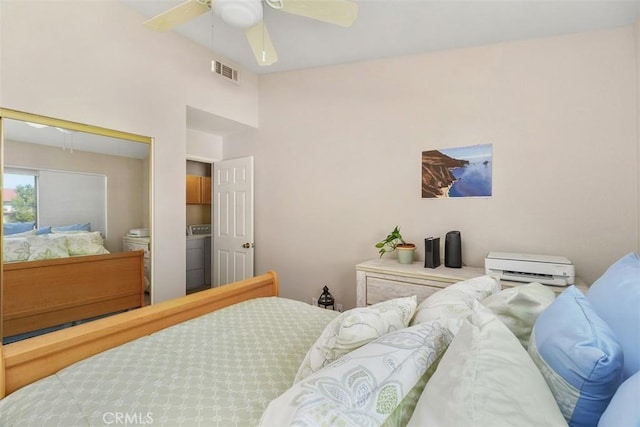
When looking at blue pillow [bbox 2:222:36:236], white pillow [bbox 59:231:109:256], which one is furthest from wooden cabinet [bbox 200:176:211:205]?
blue pillow [bbox 2:222:36:236]

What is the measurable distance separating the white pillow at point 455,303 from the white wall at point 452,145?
1.30 m

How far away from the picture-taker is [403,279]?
230cm

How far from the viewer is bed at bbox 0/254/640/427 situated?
543 mm

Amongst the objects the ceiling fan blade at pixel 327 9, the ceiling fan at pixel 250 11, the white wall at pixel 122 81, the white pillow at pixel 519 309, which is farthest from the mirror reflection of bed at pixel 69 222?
the white pillow at pixel 519 309

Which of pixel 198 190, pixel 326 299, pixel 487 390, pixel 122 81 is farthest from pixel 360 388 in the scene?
pixel 198 190

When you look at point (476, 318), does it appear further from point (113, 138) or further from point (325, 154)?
point (113, 138)

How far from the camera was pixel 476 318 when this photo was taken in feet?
2.50

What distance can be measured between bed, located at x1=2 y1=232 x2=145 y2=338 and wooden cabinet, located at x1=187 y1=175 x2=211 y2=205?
232 centimetres

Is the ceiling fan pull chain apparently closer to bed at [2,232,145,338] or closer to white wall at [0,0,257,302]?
white wall at [0,0,257,302]

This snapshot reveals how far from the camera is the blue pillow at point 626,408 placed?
0.41 m

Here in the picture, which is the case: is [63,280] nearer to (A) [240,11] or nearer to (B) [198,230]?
(A) [240,11]

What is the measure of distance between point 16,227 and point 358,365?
2.41 meters

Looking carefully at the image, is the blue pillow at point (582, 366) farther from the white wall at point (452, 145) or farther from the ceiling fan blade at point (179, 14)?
the ceiling fan blade at point (179, 14)

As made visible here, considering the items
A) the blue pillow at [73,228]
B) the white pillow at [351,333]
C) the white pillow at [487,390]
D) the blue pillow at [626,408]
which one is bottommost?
the white pillow at [351,333]
